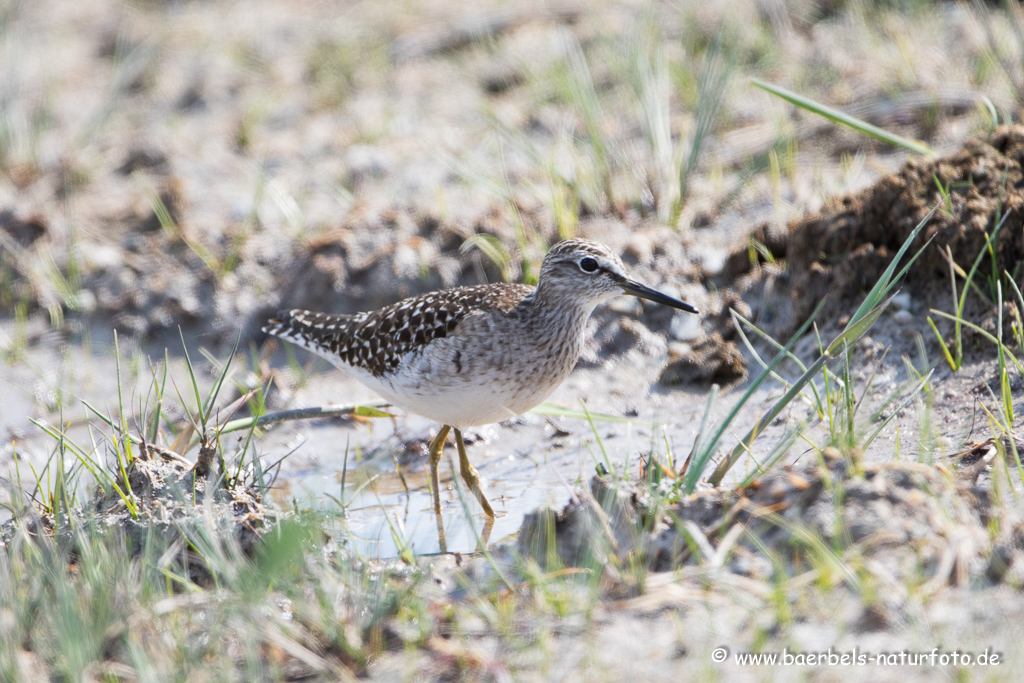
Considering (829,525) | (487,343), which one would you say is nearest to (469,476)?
(487,343)

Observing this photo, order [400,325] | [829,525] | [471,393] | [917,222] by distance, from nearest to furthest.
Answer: [829,525] < [471,393] < [917,222] < [400,325]

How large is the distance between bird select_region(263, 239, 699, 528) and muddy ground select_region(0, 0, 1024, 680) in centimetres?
51

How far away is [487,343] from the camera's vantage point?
5082 millimetres

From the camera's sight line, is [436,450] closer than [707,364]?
Yes

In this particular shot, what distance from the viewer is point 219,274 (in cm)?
733

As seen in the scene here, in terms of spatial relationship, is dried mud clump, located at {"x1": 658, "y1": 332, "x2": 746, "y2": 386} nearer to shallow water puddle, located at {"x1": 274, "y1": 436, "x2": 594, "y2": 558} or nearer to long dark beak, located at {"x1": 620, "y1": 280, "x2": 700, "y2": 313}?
long dark beak, located at {"x1": 620, "y1": 280, "x2": 700, "y2": 313}

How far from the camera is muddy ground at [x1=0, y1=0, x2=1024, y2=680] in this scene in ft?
11.0

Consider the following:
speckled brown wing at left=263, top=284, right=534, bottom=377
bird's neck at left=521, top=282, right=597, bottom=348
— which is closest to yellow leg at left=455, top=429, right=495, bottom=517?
speckled brown wing at left=263, top=284, right=534, bottom=377

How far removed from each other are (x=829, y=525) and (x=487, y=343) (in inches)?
87.0

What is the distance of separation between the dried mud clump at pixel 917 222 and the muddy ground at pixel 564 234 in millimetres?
20

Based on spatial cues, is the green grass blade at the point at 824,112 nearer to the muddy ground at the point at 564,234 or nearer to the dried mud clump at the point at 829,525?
the muddy ground at the point at 564,234

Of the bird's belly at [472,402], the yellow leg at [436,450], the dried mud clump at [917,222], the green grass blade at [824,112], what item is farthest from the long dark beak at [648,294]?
the yellow leg at [436,450]

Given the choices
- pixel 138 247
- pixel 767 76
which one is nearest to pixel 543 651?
pixel 138 247

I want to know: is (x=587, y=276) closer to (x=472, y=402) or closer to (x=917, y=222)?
(x=472, y=402)
